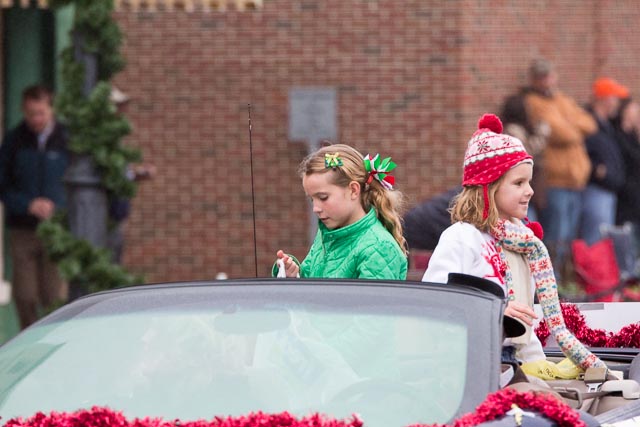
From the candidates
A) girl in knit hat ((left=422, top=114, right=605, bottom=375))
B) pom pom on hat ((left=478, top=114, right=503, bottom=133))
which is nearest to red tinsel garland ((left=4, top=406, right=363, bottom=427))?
girl in knit hat ((left=422, top=114, right=605, bottom=375))

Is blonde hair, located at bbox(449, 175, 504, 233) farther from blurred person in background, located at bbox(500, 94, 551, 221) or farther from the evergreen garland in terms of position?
blurred person in background, located at bbox(500, 94, 551, 221)

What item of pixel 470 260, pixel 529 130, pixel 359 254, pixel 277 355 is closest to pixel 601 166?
pixel 529 130

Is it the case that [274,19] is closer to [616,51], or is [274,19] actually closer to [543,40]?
[543,40]

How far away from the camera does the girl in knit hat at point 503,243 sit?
5.30m

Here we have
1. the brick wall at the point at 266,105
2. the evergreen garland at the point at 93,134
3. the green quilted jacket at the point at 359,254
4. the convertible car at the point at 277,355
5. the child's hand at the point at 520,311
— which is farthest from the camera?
the brick wall at the point at 266,105

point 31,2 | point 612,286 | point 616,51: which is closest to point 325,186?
point 31,2

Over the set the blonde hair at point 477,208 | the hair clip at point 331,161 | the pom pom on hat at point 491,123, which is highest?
the pom pom on hat at point 491,123

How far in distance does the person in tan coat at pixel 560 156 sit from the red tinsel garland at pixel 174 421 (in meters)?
12.2

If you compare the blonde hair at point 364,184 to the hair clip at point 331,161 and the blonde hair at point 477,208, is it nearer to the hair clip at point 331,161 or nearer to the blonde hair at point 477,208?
the hair clip at point 331,161

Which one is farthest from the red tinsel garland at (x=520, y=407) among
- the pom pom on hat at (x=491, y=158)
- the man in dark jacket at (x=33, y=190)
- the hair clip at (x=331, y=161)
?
the man in dark jacket at (x=33, y=190)

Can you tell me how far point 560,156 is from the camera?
16.2 metres

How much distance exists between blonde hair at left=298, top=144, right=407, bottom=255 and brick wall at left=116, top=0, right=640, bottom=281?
27.7ft

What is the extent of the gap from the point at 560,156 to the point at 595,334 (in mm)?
10339

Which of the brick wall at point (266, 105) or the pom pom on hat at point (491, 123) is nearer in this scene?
the pom pom on hat at point (491, 123)
